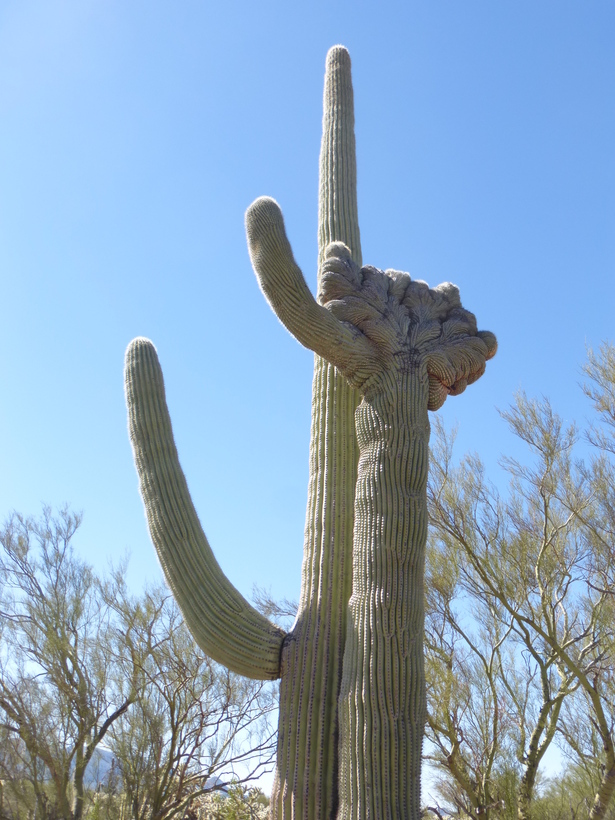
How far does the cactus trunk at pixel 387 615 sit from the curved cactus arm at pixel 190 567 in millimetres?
529

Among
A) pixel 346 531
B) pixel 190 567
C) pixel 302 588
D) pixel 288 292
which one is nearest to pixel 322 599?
pixel 302 588

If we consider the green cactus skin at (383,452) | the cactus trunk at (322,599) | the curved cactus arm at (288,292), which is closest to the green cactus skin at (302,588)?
the cactus trunk at (322,599)

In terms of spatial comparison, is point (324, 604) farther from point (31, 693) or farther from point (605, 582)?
point (31, 693)

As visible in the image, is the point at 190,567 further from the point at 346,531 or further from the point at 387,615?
the point at 387,615

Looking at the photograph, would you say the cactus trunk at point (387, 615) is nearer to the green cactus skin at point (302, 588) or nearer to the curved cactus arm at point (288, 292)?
the green cactus skin at point (302, 588)

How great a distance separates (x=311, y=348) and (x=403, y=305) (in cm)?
74

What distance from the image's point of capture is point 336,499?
4.86m

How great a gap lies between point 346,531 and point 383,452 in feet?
1.83

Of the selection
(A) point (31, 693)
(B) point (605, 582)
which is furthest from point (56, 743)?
(B) point (605, 582)

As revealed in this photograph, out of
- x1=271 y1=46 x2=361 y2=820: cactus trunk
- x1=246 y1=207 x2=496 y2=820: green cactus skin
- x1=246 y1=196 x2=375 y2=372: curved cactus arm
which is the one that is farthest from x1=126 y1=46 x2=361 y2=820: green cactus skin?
x1=246 y1=196 x2=375 y2=372: curved cactus arm

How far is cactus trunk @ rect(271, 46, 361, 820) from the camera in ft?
13.7

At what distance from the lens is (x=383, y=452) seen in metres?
4.57

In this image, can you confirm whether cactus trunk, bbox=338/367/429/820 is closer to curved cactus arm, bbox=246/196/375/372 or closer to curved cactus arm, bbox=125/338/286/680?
curved cactus arm, bbox=246/196/375/372

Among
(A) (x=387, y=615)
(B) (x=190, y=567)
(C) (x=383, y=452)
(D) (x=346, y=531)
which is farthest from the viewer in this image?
(D) (x=346, y=531)
